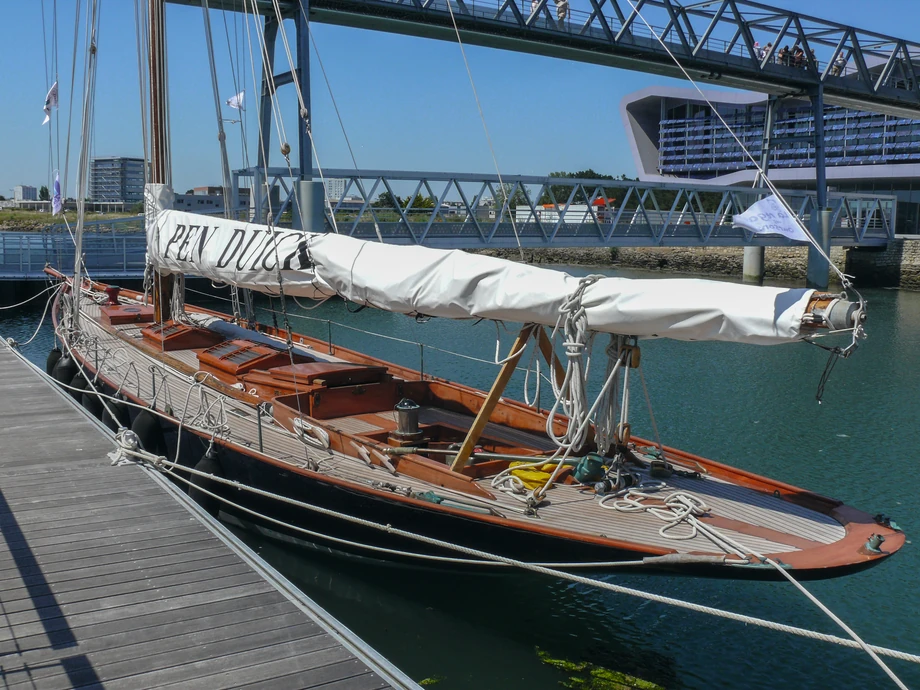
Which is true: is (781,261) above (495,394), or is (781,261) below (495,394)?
above

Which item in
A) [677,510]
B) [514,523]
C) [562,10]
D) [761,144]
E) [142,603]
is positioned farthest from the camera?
[761,144]

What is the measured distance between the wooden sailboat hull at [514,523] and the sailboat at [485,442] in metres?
0.03

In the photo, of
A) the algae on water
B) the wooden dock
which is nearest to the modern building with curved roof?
the algae on water

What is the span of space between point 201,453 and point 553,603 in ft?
16.5

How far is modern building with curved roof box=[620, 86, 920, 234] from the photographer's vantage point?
7381cm

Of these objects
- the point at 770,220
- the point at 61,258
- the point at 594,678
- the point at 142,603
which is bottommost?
the point at 594,678

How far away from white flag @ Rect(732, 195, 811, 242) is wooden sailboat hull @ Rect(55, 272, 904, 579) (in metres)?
2.84

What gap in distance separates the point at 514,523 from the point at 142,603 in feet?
11.1

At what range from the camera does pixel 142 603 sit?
717cm

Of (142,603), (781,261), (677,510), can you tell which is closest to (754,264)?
(781,261)

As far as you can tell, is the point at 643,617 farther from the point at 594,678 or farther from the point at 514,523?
the point at 514,523

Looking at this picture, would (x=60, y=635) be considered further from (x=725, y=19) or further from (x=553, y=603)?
(x=725, y=19)

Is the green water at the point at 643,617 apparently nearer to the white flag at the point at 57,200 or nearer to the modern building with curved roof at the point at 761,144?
the white flag at the point at 57,200

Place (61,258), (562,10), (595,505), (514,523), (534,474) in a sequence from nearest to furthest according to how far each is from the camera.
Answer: (514,523) < (595,505) < (534,474) < (61,258) < (562,10)
